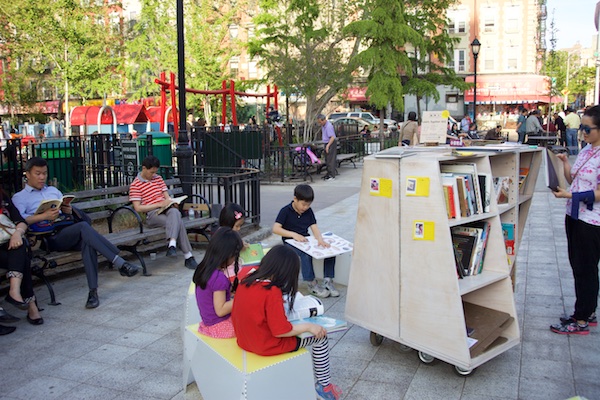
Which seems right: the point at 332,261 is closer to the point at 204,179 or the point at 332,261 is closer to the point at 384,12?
the point at 204,179

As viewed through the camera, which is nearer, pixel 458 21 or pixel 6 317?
pixel 6 317

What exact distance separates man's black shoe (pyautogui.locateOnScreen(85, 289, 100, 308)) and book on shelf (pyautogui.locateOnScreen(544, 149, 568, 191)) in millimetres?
4407

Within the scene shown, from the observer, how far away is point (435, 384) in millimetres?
4121

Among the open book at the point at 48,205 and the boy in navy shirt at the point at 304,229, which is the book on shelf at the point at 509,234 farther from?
the open book at the point at 48,205

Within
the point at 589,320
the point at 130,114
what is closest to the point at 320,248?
the point at 589,320

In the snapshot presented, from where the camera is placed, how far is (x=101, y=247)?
6.10 metres

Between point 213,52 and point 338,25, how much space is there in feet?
43.9

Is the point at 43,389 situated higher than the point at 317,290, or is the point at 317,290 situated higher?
the point at 317,290

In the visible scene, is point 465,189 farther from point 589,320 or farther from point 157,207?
point 157,207

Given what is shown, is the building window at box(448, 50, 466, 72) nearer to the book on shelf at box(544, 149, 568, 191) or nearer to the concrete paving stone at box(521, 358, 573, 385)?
the book on shelf at box(544, 149, 568, 191)

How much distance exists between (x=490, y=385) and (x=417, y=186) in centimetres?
150

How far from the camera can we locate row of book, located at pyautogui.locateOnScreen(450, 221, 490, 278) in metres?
4.48

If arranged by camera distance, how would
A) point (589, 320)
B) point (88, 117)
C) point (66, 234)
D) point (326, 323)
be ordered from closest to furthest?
point (326, 323) < point (589, 320) < point (66, 234) < point (88, 117)

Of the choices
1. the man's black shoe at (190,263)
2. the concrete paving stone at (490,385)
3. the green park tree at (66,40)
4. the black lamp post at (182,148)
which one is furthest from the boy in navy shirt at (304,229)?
the green park tree at (66,40)
